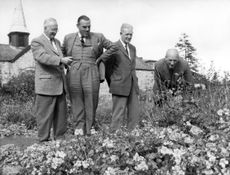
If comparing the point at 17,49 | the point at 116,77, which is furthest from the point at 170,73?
the point at 17,49

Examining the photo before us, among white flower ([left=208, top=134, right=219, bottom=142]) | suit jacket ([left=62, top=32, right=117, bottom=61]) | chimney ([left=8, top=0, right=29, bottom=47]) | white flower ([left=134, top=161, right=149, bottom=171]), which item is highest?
chimney ([left=8, top=0, right=29, bottom=47])

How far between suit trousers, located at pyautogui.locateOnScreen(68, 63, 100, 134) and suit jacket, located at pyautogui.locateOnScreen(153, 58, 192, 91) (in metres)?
0.94

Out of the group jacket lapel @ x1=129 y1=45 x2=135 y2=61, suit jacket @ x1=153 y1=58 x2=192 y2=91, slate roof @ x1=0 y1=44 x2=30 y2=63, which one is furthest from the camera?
slate roof @ x1=0 y1=44 x2=30 y2=63

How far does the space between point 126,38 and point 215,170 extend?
3286mm

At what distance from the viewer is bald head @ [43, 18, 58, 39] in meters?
5.36

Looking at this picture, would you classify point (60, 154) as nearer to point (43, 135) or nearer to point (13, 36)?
point (43, 135)

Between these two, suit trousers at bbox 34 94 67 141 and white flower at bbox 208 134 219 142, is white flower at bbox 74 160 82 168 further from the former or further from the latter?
suit trousers at bbox 34 94 67 141

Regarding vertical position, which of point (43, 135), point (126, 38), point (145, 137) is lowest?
point (43, 135)

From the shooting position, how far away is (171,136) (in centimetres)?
361

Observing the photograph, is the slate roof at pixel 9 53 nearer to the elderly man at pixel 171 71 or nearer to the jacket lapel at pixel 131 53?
the jacket lapel at pixel 131 53

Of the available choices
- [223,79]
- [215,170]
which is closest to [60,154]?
[215,170]

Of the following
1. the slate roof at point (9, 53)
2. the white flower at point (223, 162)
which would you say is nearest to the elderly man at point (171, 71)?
the white flower at point (223, 162)

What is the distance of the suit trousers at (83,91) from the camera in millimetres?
5730

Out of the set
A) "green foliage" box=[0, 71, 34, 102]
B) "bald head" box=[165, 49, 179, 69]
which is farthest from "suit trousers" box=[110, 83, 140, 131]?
"green foliage" box=[0, 71, 34, 102]
